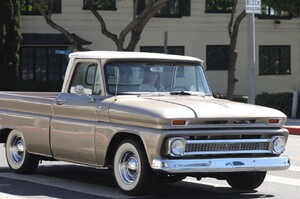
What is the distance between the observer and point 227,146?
29.8 feet

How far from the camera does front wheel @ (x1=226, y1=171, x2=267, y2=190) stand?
9.84m

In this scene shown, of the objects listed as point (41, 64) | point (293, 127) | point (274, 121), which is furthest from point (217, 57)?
point (274, 121)

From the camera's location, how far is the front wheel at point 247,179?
984 centimetres

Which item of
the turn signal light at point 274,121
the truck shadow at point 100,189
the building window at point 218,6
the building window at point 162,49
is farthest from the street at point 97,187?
the building window at point 218,6

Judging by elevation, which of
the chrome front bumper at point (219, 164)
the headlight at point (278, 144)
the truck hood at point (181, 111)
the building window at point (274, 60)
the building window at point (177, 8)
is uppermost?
the building window at point (177, 8)

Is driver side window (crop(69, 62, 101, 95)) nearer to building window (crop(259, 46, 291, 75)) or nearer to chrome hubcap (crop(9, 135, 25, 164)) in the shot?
chrome hubcap (crop(9, 135, 25, 164))

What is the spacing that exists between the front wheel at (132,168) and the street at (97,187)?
185 millimetres

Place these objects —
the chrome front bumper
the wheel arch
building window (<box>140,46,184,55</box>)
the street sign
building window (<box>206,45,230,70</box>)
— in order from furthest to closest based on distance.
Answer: building window (<box>206,45,230,70</box>) < building window (<box>140,46,184,55</box>) < the street sign < the wheel arch < the chrome front bumper

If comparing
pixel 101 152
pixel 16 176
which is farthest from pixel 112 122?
pixel 16 176

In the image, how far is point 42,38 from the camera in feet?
109

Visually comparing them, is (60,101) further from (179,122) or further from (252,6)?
(252,6)

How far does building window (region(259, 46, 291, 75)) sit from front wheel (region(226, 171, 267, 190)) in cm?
2954

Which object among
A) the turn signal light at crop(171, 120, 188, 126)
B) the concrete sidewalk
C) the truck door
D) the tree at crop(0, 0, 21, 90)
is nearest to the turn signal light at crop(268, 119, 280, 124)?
the turn signal light at crop(171, 120, 188, 126)

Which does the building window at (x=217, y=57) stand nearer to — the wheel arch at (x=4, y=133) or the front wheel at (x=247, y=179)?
the wheel arch at (x=4, y=133)
